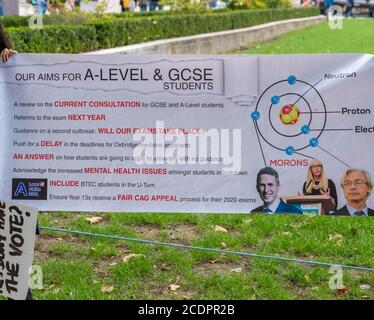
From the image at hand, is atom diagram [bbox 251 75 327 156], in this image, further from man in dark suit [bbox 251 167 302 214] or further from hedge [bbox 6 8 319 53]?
hedge [bbox 6 8 319 53]

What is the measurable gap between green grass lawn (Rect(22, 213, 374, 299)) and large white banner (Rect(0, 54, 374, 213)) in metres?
0.60

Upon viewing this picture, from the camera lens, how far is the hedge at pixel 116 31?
Answer: 12672mm

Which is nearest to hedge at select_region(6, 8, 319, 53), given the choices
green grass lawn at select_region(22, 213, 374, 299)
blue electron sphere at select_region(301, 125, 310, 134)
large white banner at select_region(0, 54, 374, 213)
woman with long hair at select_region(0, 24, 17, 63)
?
green grass lawn at select_region(22, 213, 374, 299)

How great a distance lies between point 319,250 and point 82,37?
10206 mm

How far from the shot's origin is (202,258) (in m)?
6.04

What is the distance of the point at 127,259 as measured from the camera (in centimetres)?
598

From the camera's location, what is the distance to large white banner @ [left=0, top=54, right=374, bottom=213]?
4.97 m

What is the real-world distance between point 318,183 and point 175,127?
913mm

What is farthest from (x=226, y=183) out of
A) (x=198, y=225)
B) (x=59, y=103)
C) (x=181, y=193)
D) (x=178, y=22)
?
(x=178, y=22)

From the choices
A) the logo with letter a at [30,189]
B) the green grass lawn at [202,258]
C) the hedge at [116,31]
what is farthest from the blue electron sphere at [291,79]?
the hedge at [116,31]

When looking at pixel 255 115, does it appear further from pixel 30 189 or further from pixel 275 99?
pixel 30 189

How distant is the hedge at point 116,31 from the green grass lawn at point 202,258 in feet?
17.9

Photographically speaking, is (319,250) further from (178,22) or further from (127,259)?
(178,22)

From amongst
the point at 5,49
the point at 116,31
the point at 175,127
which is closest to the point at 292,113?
the point at 175,127
